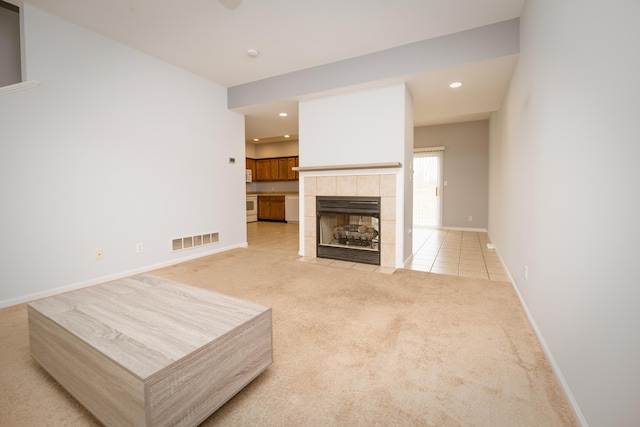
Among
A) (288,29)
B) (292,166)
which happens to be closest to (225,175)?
(288,29)

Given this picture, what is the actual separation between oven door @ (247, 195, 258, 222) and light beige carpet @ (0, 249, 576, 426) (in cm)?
654

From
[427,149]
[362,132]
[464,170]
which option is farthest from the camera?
[427,149]

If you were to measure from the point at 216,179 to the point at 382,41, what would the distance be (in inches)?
119

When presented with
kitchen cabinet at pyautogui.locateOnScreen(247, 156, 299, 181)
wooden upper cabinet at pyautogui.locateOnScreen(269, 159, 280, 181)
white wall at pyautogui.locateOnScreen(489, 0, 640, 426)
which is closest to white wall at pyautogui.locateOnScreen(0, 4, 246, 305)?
white wall at pyautogui.locateOnScreen(489, 0, 640, 426)

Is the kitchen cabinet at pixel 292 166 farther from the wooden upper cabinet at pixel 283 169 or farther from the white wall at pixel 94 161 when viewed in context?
the white wall at pixel 94 161

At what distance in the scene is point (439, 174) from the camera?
693cm

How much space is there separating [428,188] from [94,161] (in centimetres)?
648

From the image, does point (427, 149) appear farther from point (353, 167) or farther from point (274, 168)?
point (274, 168)

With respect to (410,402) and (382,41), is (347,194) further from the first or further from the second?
(410,402)

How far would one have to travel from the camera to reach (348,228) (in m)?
4.30

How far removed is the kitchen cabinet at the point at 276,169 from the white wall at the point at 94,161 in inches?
190

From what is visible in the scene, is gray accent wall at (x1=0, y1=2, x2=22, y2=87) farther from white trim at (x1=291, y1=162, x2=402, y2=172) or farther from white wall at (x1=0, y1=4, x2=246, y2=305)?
white trim at (x1=291, y1=162, x2=402, y2=172)

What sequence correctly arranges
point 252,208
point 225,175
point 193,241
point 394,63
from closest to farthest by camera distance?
point 394,63 → point 193,241 → point 225,175 → point 252,208

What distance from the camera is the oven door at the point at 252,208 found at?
Result: 9180mm
